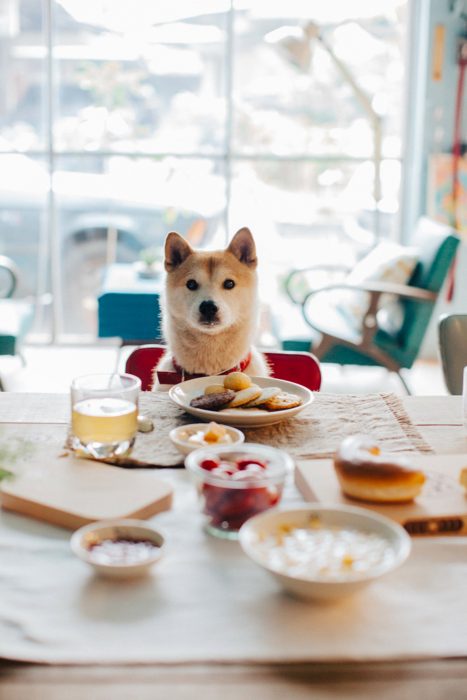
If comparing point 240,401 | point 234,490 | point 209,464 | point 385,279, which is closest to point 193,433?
point 240,401

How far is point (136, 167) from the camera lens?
511 centimetres

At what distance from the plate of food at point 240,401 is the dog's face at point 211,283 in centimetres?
54

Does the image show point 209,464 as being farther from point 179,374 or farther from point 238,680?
point 179,374

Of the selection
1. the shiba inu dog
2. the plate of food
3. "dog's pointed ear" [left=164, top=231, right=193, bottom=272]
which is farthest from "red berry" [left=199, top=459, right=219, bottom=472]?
"dog's pointed ear" [left=164, top=231, right=193, bottom=272]

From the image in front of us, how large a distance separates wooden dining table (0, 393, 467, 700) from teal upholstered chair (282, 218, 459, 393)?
3.01 m

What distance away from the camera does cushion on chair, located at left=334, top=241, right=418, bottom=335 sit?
391cm

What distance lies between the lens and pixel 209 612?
916mm

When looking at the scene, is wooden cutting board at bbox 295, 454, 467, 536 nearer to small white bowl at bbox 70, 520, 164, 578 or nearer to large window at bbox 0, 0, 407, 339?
small white bowl at bbox 70, 520, 164, 578

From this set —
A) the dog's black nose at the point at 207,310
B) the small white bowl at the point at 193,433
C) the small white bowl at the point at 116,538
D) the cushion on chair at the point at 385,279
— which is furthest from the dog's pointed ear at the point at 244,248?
the cushion on chair at the point at 385,279

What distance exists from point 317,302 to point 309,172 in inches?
39.5

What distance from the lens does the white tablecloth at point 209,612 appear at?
0.85m

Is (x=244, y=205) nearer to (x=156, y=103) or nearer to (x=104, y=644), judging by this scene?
(x=156, y=103)

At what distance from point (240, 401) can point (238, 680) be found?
70 cm

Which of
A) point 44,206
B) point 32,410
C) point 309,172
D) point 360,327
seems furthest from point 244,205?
point 32,410
